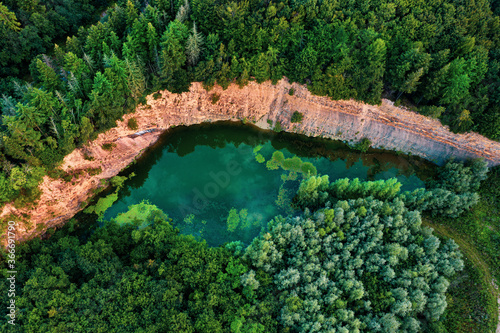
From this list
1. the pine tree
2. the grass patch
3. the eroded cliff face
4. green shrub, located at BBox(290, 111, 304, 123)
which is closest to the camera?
the grass patch

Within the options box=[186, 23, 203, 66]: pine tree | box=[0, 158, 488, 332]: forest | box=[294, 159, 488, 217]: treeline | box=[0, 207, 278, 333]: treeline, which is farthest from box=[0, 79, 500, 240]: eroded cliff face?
box=[0, 158, 488, 332]: forest

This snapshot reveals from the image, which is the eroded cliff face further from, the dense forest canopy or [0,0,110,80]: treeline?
[0,0,110,80]: treeline

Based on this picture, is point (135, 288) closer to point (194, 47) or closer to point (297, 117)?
point (194, 47)

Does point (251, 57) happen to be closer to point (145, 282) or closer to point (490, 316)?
point (145, 282)

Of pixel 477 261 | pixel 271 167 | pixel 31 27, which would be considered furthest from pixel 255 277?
pixel 31 27

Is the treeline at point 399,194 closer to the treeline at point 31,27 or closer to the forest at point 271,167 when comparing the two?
the forest at point 271,167

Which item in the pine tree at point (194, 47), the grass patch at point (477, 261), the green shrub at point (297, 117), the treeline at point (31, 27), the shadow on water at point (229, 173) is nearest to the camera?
the grass patch at point (477, 261)

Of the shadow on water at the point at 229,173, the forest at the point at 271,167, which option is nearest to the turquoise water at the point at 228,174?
the shadow on water at the point at 229,173
